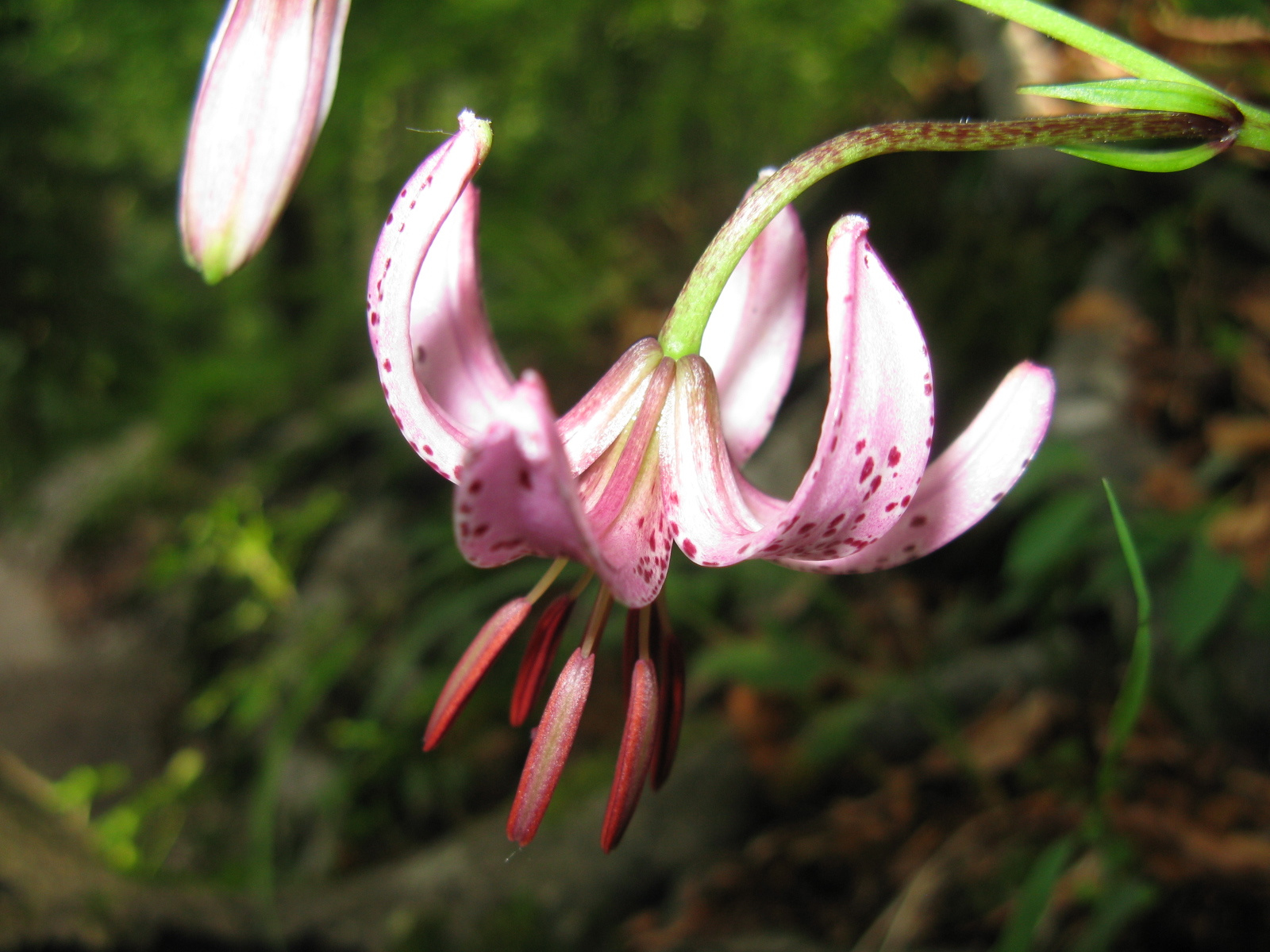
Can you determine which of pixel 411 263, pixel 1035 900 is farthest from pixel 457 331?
pixel 1035 900

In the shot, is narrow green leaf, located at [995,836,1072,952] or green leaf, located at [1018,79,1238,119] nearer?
green leaf, located at [1018,79,1238,119]

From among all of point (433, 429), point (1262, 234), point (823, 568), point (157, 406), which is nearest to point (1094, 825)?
point (823, 568)

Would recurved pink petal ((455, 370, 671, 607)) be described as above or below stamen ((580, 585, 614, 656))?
above

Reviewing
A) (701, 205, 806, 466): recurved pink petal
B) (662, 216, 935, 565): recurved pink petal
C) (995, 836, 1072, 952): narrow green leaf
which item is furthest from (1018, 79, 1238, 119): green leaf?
(995, 836, 1072, 952): narrow green leaf

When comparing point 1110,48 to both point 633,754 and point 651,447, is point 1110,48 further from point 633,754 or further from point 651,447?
point 633,754

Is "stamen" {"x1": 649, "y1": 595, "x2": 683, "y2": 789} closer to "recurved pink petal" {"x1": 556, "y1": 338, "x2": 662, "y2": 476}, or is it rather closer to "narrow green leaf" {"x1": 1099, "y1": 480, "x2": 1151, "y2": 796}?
"recurved pink petal" {"x1": 556, "y1": 338, "x2": 662, "y2": 476}

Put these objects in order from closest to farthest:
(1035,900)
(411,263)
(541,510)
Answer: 1. (541,510)
2. (411,263)
3. (1035,900)

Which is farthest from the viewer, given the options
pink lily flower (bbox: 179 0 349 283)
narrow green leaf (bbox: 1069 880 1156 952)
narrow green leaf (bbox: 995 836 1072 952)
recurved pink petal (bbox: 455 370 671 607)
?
narrow green leaf (bbox: 1069 880 1156 952)

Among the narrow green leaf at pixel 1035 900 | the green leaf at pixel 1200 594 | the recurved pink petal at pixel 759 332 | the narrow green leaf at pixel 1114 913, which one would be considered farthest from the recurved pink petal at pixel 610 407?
the narrow green leaf at pixel 1114 913

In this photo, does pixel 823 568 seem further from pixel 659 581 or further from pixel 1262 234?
pixel 1262 234
